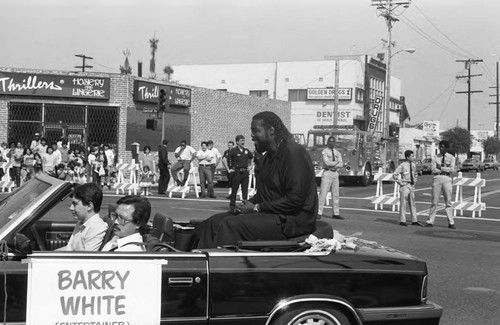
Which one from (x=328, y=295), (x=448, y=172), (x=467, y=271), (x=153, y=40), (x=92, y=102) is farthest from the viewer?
(x=153, y=40)

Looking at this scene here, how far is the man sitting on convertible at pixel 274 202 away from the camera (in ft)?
15.6

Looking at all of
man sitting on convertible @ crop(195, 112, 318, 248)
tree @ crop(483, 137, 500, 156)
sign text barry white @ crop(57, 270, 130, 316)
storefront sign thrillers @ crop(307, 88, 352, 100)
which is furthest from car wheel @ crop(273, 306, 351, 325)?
tree @ crop(483, 137, 500, 156)

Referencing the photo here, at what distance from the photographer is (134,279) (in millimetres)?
3859

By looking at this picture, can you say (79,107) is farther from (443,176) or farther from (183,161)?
(443,176)

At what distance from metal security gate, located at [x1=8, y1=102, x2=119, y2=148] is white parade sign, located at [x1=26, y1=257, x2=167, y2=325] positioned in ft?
78.7

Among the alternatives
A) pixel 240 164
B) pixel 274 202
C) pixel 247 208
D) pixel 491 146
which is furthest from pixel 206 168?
pixel 491 146

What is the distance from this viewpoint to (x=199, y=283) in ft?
12.8

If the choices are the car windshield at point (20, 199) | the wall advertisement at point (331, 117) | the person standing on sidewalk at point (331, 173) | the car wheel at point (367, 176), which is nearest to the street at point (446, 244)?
the person standing on sidewalk at point (331, 173)

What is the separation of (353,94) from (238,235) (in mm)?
47906

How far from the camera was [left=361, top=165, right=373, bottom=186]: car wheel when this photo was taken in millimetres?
29281

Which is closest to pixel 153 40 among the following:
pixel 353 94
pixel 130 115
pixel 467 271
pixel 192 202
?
pixel 353 94

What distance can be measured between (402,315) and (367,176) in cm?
2589

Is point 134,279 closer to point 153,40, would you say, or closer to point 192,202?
point 192,202

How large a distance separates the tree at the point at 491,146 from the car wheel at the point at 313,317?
91680 mm
